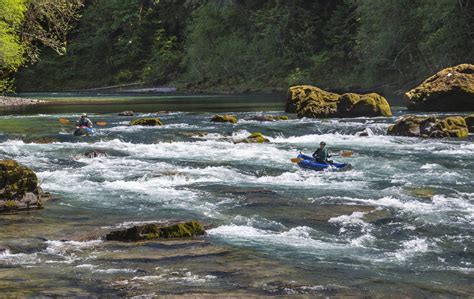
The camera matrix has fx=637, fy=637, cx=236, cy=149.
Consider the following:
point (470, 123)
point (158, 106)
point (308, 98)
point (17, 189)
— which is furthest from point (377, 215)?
point (158, 106)

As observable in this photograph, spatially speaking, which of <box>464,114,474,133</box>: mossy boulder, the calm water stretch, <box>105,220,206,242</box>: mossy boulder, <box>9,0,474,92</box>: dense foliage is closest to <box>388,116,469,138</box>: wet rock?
<box>464,114,474,133</box>: mossy boulder

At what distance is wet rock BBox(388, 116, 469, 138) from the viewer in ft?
89.0

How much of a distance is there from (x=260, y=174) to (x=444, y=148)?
27.5 feet

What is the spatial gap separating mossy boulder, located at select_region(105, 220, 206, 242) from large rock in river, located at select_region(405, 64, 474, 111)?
27.0m

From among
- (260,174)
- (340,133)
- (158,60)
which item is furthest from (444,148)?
(158,60)

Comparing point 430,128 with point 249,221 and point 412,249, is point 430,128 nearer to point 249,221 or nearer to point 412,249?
point 249,221

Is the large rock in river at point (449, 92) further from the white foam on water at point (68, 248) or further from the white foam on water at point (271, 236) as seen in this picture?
the white foam on water at point (68, 248)

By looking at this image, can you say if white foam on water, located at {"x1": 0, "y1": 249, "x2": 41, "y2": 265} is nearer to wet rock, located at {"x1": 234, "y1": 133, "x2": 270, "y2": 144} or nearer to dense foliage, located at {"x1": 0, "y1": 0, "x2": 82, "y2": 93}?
wet rock, located at {"x1": 234, "y1": 133, "x2": 270, "y2": 144}

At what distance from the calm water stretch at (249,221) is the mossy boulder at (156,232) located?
31cm

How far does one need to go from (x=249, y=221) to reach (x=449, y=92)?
2548 cm

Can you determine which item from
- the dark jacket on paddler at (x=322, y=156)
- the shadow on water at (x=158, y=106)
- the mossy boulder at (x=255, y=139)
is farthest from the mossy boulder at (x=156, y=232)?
the shadow on water at (x=158, y=106)

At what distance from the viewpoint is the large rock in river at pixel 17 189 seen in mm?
13883

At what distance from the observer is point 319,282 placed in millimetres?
9164

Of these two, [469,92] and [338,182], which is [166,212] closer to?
[338,182]
